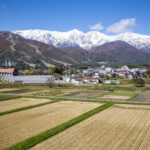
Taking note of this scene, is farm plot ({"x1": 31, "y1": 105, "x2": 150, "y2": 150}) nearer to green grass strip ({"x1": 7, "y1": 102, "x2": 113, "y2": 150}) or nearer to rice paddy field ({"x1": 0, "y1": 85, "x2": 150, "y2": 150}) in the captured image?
rice paddy field ({"x1": 0, "y1": 85, "x2": 150, "y2": 150})

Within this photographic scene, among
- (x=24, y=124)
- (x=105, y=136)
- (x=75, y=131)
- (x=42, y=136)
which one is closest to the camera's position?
(x=42, y=136)

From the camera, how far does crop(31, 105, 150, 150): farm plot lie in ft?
47.6

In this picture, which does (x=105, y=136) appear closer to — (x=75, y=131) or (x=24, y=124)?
(x=75, y=131)

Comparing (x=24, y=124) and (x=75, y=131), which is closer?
(x=75, y=131)

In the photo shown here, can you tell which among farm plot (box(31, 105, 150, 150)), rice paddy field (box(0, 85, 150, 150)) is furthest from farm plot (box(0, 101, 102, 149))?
farm plot (box(31, 105, 150, 150))

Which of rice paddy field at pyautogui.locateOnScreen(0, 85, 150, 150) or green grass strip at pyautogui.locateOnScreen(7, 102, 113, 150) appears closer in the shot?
green grass strip at pyautogui.locateOnScreen(7, 102, 113, 150)

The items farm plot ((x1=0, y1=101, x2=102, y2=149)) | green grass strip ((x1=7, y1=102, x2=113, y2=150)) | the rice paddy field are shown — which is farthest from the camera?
farm plot ((x1=0, y1=101, x2=102, y2=149))

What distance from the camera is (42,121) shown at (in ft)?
71.3

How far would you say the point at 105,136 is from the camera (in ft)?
54.9

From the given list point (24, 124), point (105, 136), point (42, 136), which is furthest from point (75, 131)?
point (24, 124)

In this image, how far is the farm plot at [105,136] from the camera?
14.5 m

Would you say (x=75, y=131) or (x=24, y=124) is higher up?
(x=24, y=124)

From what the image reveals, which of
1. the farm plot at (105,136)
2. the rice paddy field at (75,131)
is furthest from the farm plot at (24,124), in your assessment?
the farm plot at (105,136)

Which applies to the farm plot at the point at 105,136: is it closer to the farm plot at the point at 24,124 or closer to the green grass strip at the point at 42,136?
the green grass strip at the point at 42,136
